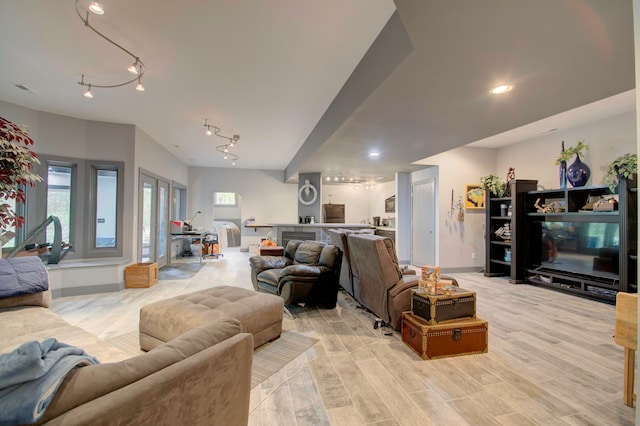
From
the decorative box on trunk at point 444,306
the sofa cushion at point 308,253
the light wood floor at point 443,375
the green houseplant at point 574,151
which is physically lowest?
the light wood floor at point 443,375

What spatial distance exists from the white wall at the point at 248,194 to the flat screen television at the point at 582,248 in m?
6.96

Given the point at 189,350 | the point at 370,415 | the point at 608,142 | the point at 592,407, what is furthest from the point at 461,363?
the point at 608,142

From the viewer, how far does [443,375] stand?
218 centimetres

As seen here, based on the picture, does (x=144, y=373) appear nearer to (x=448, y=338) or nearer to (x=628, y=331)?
(x=448, y=338)

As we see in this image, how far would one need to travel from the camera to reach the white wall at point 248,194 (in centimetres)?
903

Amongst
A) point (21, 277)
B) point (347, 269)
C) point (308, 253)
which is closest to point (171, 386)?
point (21, 277)

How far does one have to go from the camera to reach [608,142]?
179 inches

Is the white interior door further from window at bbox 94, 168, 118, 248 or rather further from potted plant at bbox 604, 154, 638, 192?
window at bbox 94, 168, 118, 248

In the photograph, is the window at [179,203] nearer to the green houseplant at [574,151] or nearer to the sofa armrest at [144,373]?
the sofa armrest at [144,373]

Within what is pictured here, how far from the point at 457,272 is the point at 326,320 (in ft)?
13.8

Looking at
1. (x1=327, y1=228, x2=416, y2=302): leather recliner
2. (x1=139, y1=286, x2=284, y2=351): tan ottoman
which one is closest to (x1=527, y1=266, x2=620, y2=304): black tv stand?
(x1=327, y1=228, x2=416, y2=302): leather recliner

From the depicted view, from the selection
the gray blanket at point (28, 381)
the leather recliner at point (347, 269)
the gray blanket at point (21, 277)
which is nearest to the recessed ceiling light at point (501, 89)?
the leather recliner at point (347, 269)

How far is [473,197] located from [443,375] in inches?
202

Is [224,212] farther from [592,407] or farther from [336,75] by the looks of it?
[592,407]
